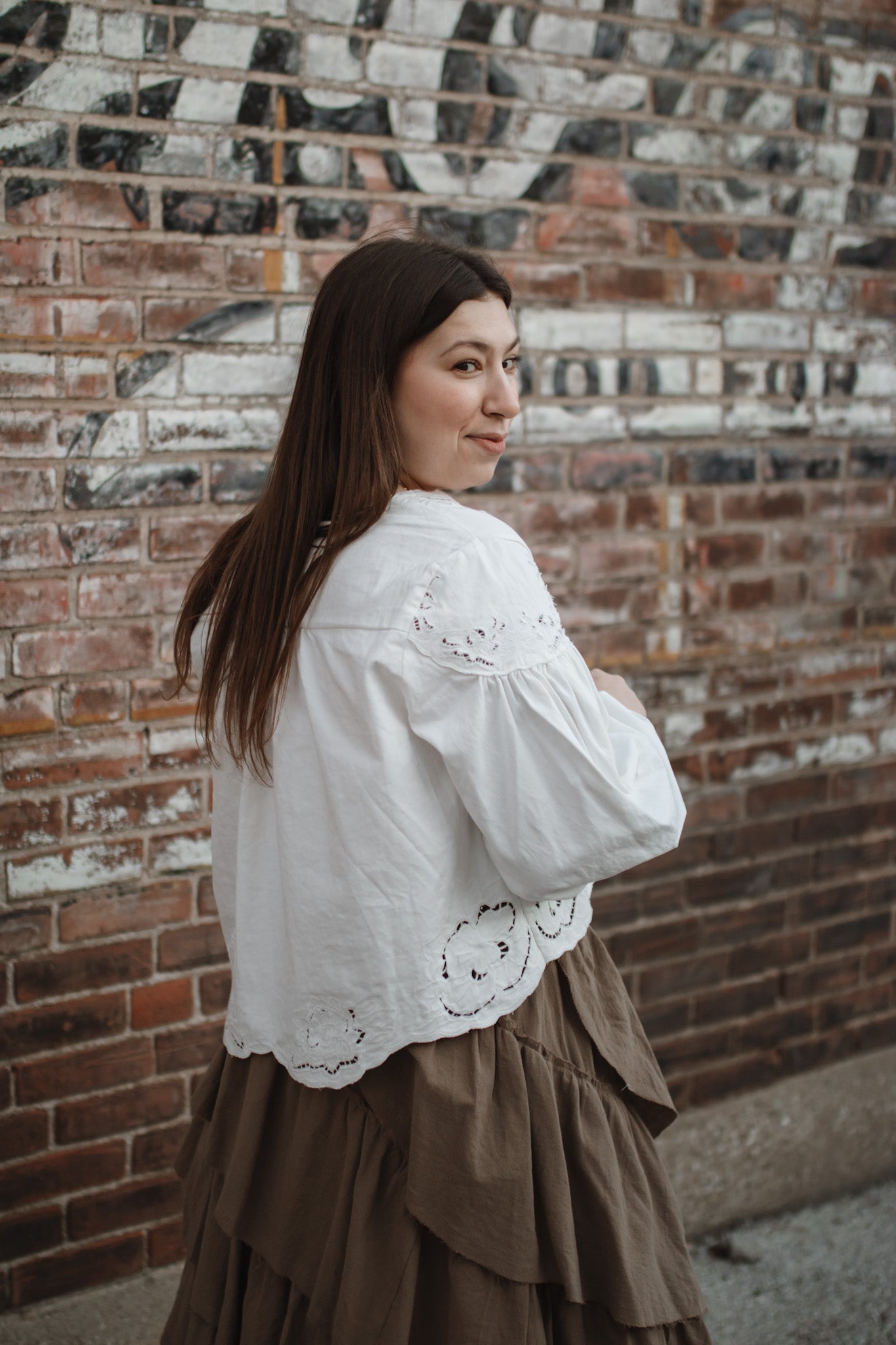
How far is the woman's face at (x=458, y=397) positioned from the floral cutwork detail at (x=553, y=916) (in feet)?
1.69

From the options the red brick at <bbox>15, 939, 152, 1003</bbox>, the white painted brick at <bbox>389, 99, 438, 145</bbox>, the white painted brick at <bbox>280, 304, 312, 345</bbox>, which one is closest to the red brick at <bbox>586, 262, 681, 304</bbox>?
the white painted brick at <bbox>389, 99, 438, 145</bbox>

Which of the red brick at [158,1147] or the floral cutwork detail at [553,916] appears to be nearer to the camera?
the floral cutwork detail at [553,916]

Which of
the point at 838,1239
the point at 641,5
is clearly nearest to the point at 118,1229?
the point at 838,1239

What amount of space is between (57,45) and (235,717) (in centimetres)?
130

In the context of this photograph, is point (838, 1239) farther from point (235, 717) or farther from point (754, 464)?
point (235, 717)

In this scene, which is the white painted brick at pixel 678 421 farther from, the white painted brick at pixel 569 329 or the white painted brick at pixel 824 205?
the white painted brick at pixel 824 205

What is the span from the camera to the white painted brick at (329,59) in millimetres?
2131

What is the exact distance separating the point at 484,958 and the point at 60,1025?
1175mm

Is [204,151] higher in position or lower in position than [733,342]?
higher

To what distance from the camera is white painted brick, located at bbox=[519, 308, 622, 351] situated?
8.01 feet

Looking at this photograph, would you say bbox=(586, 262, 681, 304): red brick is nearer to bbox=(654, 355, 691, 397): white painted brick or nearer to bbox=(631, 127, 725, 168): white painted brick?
bbox=(654, 355, 691, 397): white painted brick

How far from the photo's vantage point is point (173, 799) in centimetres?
220

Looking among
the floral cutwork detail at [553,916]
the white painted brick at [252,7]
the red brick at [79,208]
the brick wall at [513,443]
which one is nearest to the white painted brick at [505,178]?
the brick wall at [513,443]

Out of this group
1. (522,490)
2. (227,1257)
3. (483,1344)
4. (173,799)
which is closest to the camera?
(483,1344)
